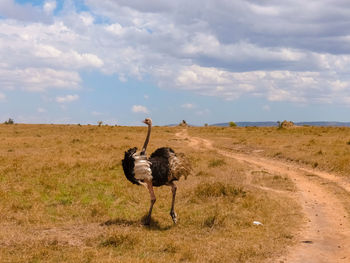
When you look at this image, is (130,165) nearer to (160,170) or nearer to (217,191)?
(160,170)

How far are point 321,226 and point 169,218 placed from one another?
417 centimetres

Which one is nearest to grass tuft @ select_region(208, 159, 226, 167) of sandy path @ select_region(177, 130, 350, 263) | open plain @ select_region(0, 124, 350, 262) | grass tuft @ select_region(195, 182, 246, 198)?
open plain @ select_region(0, 124, 350, 262)

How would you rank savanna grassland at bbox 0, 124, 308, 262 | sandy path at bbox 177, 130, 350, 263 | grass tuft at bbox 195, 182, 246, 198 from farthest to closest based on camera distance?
grass tuft at bbox 195, 182, 246, 198 → sandy path at bbox 177, 130, 350, 263 → savanna grassland at bbox 0, 124, 308, 262

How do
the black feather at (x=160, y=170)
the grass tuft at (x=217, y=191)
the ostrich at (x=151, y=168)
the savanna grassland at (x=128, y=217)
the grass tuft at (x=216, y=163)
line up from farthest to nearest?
the grass tuft at (x=216, y=163)
the grass tuft at (x=217, y=191)
the black feather at (x=160, y=170)
the ostrich at (x=151, y=168)
the savanna grassland at (x=128, y=217)

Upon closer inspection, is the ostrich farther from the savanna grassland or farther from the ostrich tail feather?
the savanna grassland

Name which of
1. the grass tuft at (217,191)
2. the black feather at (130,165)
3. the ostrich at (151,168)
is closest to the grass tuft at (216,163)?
the grass tuft at (217,191)

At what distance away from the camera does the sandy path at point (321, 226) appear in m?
8.45

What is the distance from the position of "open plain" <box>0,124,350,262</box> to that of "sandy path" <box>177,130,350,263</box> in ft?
0.07

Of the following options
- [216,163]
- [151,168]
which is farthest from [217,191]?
[216,163]

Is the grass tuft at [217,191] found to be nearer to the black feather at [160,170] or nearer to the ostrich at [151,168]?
the ostrich at [151,168]

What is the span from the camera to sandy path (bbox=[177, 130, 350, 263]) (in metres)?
8.45

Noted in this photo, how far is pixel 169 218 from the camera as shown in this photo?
37.7 ft

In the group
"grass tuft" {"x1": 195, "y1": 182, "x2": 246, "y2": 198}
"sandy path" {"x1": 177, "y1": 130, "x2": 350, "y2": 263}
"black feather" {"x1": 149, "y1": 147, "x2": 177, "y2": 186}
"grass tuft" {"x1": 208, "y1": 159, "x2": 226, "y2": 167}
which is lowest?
"sandy path" {"x1": 177, "y1": 130, "x2": 350, "y2": 263}

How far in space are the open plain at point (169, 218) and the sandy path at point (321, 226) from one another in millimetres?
23
